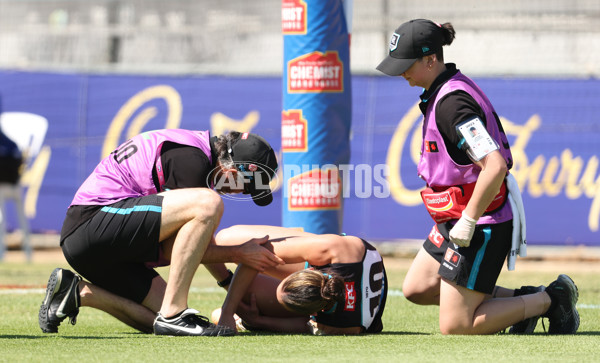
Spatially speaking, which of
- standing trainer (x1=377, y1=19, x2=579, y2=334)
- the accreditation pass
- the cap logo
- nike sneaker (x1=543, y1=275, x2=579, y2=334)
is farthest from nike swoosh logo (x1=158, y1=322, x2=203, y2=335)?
nike sneaker (x1=543, y1=275, x2=579, y2=334)

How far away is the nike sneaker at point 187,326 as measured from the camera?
543cm

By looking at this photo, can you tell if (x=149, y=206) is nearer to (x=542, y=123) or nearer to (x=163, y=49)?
(x=542, y=123)

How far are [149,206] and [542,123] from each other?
8.68 metres

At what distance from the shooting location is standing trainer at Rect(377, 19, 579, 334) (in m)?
5.70

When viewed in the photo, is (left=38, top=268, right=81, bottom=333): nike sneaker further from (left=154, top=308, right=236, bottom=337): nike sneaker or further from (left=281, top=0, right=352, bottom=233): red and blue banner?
(left=281, top=0, right=352, bottom=233): red and blue banner

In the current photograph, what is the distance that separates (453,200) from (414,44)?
0.96m

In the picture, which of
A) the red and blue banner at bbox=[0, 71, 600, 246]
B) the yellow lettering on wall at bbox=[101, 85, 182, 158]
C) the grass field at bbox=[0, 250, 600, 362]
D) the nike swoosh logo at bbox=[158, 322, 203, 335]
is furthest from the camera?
the yellow lettering on wall at bbox=[101, 85, 182, 158]

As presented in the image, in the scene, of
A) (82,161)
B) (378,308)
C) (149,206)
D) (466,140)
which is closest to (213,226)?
(149,206)

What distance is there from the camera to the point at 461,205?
19.2ft

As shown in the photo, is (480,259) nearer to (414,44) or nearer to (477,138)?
(477,138)

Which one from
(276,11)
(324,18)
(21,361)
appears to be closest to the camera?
(21,361)

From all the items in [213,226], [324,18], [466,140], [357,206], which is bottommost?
[357,206]

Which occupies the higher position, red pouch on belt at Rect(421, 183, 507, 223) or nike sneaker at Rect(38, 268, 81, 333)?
red pouch on belt at Rect(421, 183, 507, 223)

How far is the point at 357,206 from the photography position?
13.3 metres
